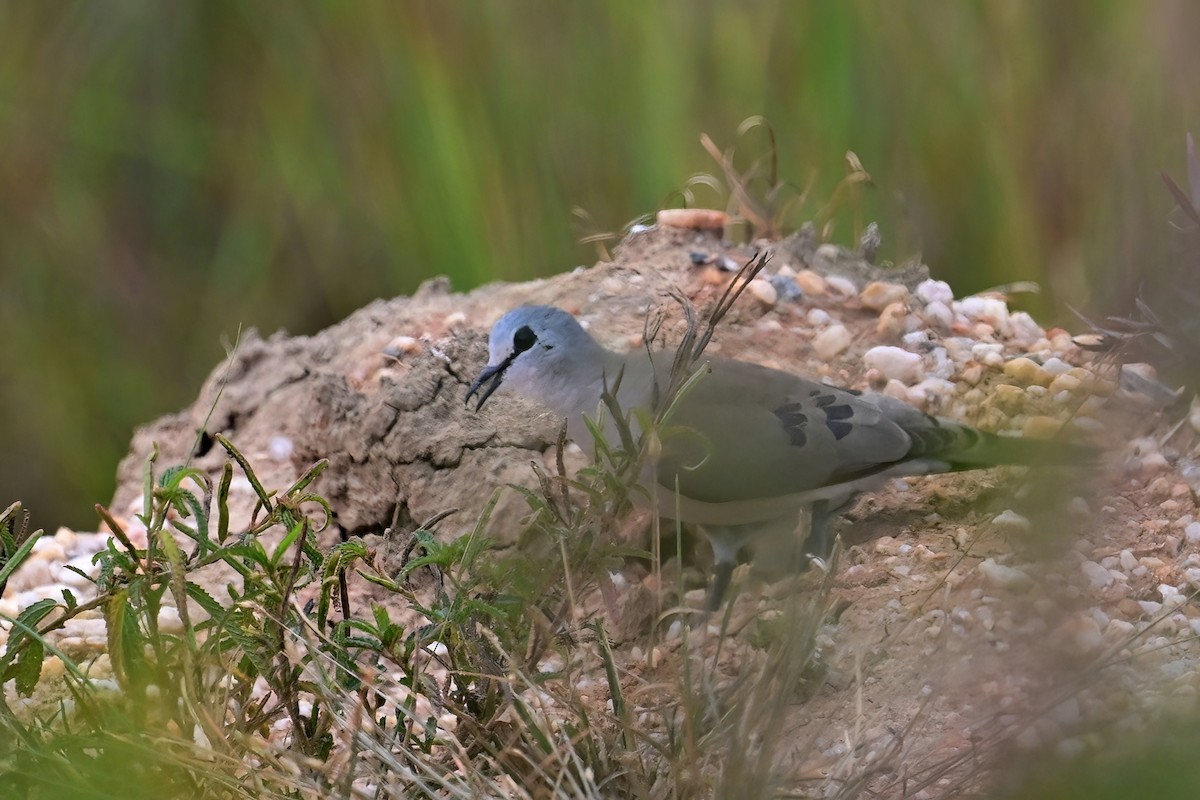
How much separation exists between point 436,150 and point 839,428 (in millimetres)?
1091

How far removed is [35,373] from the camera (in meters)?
3.10

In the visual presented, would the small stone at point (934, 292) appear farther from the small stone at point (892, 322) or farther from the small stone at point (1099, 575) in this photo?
the small stone at point (1099, 575)

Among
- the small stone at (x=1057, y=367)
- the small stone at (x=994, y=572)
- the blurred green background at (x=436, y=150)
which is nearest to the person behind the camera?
the small stone at (x=994, y=572)

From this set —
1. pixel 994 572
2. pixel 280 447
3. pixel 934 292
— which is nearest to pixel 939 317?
pixel 934 292

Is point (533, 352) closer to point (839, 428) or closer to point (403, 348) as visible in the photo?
point (403, 348)

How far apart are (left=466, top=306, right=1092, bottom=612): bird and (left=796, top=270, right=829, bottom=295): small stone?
13.2 inches

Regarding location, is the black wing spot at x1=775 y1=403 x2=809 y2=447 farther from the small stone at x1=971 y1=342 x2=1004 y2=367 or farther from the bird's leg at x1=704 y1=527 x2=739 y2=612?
the small stone at x1=971 y1=342 x2=1004 y2=367

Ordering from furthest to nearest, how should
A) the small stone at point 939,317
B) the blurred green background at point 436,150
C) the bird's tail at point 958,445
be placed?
the small stone at point 939,317, the blurred green background at point 436,150, the bird's tail at point 958,445

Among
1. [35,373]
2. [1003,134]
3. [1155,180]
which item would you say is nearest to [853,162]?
[1003,134]

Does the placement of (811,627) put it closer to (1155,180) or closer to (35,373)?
(1155,180)

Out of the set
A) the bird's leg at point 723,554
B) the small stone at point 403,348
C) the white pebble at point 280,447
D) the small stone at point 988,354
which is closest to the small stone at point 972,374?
the small stone at point 988,354

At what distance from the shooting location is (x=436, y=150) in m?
2.71

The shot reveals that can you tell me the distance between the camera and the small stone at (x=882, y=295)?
7.99 feet

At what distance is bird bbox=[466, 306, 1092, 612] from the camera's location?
2031 mm
